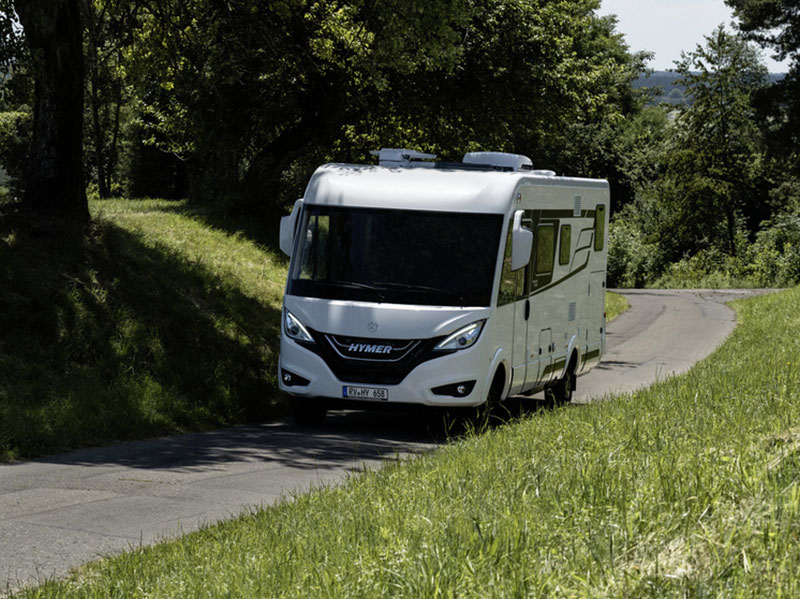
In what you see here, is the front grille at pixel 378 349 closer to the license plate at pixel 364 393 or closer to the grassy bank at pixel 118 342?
the license plate at pixel 364 393

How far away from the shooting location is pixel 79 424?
11.4 meters

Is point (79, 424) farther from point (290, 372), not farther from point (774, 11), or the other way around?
point (774, 11)

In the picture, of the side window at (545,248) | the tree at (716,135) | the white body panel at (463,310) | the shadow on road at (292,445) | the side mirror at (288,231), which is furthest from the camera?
the tree at (716,135)

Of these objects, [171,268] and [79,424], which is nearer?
[79,424]

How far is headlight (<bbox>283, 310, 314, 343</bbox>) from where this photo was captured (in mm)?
12594

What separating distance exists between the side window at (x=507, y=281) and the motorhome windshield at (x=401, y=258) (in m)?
0.17

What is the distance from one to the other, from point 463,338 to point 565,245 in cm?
344

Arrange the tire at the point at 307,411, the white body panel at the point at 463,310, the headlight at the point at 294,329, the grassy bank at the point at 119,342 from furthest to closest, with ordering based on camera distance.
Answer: the tire at the point at 307,411 < the headlight at the point at 294,329 < the white body panel at the point at 463,310 < the grassy bank at the point at 119,342

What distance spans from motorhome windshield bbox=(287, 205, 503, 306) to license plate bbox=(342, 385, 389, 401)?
1.00m

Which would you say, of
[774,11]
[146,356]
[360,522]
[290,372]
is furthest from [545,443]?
[774,11]

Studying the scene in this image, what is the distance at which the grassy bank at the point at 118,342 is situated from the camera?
38.5 ft

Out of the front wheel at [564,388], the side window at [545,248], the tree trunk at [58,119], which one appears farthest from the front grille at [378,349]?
the tree trunk at [58,119]

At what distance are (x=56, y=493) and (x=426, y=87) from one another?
21.7 metres

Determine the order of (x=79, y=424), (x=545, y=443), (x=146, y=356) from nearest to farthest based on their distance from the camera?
1. (x=545, y=443)
2. (x=79, y=424)
3. (x=146, y=356)
